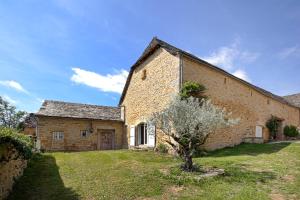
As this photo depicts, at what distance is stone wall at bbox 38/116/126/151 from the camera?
59.6ft

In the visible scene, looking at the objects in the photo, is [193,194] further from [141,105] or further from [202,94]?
[141,105]

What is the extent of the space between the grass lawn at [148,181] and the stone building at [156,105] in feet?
16.3

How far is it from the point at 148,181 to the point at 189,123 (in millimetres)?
2926

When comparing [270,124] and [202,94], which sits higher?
[202,94]

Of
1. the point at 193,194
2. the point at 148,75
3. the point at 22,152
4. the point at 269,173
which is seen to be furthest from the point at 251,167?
the point at 148,75

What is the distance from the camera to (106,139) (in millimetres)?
20672

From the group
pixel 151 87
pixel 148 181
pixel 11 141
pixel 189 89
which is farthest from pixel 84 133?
pixel 148 181

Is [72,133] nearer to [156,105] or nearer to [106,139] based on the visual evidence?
[106,139]

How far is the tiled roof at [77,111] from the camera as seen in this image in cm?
1873

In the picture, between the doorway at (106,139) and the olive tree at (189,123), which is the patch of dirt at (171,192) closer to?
the olive tree at (189,123)

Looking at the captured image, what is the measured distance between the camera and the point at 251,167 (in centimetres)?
1040

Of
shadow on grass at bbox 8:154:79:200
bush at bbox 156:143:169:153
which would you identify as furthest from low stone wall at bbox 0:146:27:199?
bush at bbox 156:143:169:153

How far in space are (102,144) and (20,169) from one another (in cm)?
1158

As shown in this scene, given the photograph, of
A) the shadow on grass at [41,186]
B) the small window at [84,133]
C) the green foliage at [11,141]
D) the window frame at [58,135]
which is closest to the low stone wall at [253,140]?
the small window at [84,133]
